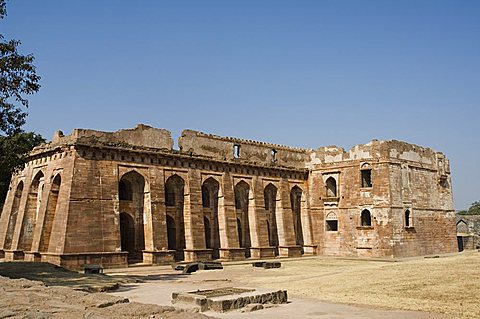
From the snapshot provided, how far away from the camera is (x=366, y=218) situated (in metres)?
33.5

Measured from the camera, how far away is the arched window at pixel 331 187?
36.1m

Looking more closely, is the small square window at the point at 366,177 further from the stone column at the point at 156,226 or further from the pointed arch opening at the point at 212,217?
the stone column at the point at 156,226

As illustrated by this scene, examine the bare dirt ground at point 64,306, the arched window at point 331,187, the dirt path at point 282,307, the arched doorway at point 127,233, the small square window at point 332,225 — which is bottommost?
the dirt path at point 282,307

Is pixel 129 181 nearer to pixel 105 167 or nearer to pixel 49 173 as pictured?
pixel 105 167

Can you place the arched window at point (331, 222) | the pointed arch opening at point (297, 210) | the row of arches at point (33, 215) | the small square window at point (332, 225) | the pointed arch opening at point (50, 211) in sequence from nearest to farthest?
the pointed arch opening at point (50, 211) < the row of arches at point (33, 215) < the arched window at point (331, 222) < the small square window at point (332, 225) < the pointed arch opening at point (297, 210)

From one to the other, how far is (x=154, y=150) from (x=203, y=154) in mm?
4222

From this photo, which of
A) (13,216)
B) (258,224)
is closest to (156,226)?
(258,224)

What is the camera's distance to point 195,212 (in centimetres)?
2892

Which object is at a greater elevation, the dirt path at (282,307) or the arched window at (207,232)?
the arched window at (207,232)

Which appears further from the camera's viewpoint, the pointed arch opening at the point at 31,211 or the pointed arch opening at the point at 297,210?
the pointed arch opening at the point at 297,210

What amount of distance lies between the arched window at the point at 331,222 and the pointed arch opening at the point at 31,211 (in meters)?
20.2

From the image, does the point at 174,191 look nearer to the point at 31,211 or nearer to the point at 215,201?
the point at 215,201

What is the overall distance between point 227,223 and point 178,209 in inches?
138

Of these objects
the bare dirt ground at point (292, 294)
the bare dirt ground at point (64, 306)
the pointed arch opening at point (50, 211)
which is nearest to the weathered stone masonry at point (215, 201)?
the pointed arch opening at point (50, 211)
